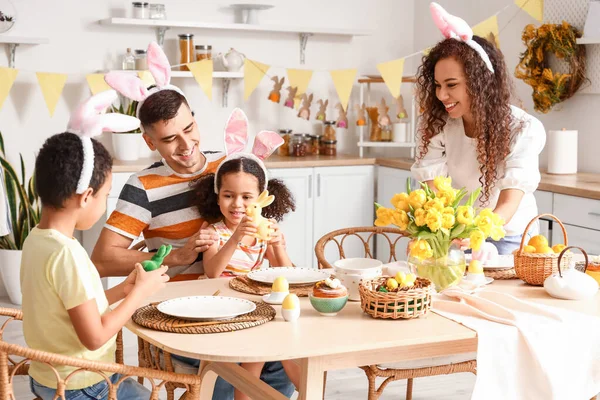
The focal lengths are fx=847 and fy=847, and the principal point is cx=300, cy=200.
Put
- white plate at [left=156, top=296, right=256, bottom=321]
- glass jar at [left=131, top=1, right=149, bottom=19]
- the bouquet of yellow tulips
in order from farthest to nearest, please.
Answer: glass jar at [left=131, top=1, right=149, bottom=19], the bouquet of yellow tulips, white plate at [left=156, top=296, right=256, bottom=321]

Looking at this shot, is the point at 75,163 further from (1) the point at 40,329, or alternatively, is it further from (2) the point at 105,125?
(1) the point at 40,329

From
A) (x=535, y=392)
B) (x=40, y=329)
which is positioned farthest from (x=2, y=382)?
(x=535, y=392)

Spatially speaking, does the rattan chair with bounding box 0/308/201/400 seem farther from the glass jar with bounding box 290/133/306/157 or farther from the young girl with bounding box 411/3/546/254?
the glass jar with bounding box 290/133/306/157

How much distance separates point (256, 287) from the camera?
212 centimetres

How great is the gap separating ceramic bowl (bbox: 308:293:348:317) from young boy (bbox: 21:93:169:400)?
0.35 metres

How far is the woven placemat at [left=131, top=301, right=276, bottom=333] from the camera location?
175 cm

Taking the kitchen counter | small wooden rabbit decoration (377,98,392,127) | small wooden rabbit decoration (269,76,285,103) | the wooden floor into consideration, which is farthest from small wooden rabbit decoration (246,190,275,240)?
small wooden rabbit decoration (377,98,392,127)

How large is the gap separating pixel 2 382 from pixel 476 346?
3.26 feet

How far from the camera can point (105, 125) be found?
1765mm

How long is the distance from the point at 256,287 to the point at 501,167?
0.94 metres

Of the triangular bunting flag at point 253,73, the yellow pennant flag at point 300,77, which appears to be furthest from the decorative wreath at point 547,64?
the triangular bunting flag at point 253,73

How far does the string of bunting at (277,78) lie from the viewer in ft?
14.1

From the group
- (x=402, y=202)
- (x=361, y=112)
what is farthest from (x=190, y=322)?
(x=361, y=112)

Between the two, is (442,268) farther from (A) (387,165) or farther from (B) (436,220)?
(A) (387,165)
